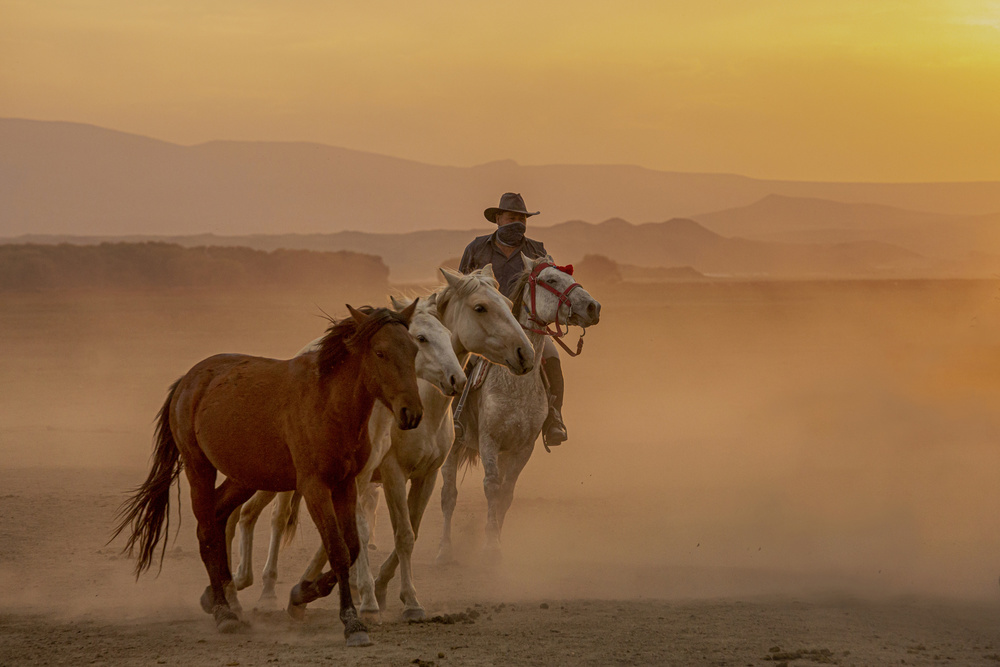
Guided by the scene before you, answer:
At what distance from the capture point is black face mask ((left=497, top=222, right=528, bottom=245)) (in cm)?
1095

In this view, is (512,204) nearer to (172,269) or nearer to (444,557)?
(444,557)

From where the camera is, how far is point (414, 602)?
7953mm

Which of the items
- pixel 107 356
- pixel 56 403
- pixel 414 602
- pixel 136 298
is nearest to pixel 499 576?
pixel 414 602

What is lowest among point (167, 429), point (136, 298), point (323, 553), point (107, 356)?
point (323, 553)

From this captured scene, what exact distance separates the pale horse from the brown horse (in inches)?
102

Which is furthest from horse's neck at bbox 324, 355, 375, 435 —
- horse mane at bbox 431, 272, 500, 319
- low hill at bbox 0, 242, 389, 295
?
low hill at bbox 0, 242, 389, 295

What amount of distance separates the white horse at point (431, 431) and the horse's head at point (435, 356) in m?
0.37

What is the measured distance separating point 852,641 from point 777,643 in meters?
0.49

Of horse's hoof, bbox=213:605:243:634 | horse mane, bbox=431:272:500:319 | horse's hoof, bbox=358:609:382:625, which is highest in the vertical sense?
horse mane, bbox=431:272:500:319

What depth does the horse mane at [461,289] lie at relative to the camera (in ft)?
27.4

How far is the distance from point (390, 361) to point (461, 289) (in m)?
1.46

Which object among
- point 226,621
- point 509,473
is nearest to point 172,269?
point 509,473

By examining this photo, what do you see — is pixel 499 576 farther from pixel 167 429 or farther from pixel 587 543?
pixel 167 429

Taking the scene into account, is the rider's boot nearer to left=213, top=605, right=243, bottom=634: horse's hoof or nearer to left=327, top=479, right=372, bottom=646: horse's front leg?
left=327, top=479, right=372, bottom=646: horse's front leg
